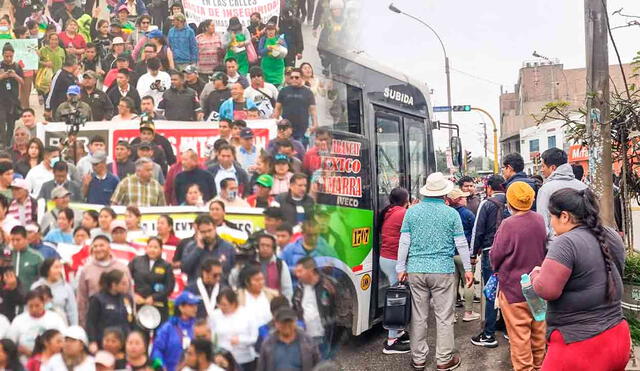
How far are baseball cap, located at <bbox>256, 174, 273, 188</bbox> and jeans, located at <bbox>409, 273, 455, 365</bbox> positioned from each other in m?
2.71

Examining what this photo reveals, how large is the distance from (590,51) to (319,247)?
12.7 feet

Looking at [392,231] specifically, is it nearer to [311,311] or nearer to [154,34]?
[311,311]

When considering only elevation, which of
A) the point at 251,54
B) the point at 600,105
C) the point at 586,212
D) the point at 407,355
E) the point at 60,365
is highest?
the point at 600,105

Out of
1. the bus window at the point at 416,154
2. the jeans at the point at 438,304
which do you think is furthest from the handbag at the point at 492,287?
the bus window at the point at 416,154

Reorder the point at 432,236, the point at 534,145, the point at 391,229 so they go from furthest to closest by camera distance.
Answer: the point at 534,145 → the point at 391,229 → the point at 432,236

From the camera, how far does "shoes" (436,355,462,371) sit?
15.6 feet

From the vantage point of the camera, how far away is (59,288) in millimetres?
2283

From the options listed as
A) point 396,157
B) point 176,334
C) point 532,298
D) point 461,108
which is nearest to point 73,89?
point 176,334

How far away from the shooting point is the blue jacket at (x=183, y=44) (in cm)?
236

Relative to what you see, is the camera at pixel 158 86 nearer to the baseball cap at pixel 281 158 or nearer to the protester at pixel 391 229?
the baseball cap at pixel 281 158

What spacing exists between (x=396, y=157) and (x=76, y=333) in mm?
3747

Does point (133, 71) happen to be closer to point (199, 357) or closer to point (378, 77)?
point (199, 357)

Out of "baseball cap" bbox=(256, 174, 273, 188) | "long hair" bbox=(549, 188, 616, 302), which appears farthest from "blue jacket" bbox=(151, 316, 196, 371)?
"long hair" bbox=(549, 188, 616, 302)

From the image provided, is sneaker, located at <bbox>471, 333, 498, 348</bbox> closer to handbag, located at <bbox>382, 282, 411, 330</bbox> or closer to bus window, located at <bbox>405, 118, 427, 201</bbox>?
handbag, located at <bbox>382, 282, 411, 330</bbox>
